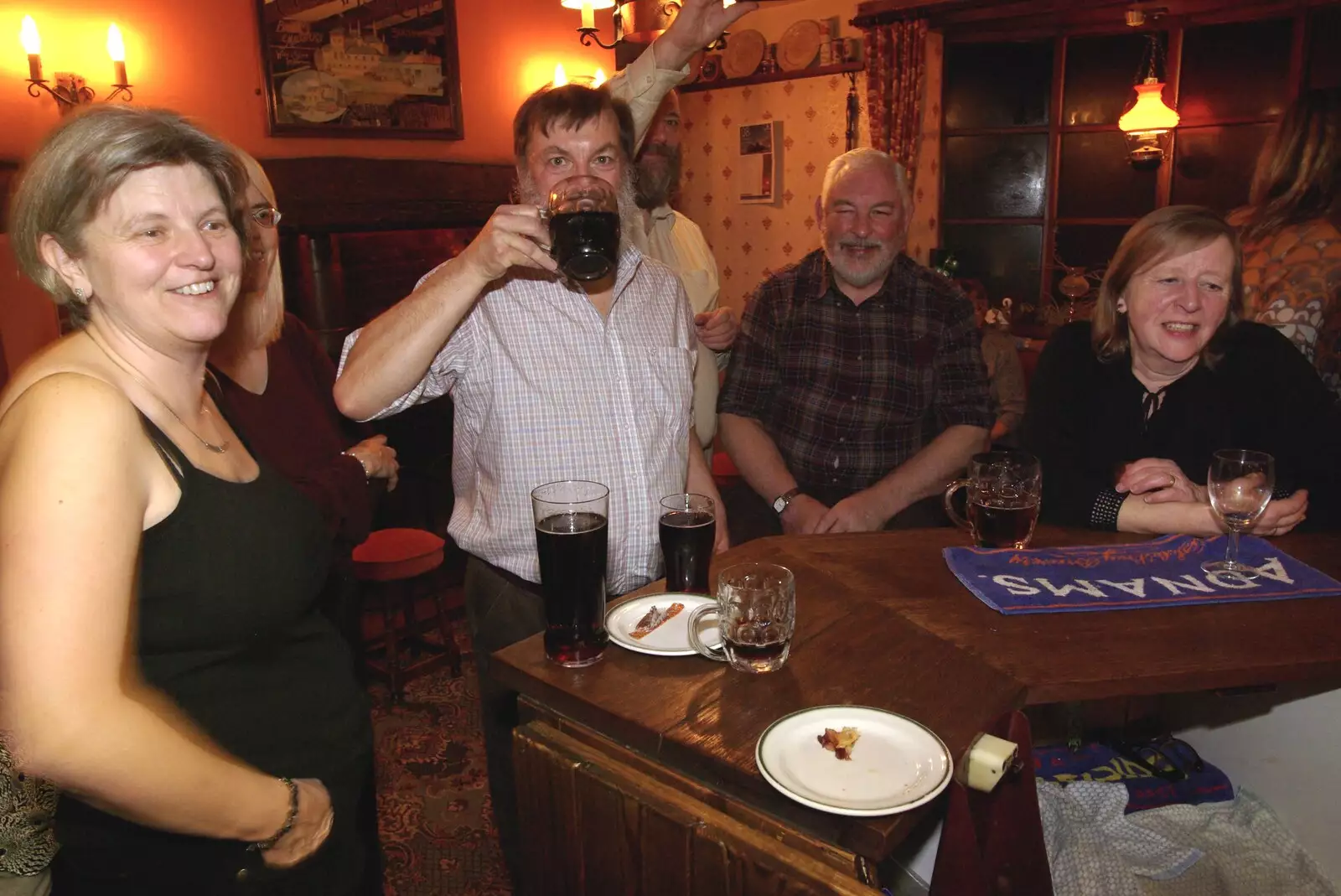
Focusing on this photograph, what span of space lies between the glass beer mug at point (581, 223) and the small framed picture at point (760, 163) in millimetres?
5037

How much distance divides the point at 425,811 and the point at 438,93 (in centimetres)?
365

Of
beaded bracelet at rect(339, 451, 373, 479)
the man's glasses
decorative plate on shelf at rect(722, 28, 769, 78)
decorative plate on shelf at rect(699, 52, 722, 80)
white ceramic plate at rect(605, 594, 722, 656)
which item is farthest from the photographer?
decorative plate on shelf at rect(699, 52, 722, 80)

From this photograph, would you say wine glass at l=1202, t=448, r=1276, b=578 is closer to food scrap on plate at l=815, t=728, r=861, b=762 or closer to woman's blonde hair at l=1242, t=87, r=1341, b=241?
food scrap on plate at l=815, t=728, r=861, b=762

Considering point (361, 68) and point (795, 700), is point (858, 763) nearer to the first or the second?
point (795, 700)

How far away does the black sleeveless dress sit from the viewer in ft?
3.41

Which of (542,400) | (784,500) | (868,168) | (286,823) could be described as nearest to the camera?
(286,823)

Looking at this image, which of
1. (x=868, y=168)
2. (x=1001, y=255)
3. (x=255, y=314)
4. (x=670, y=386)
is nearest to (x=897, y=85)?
(x=1001, y=255)

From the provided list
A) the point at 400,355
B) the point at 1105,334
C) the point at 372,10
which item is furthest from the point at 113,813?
the point at 372,10

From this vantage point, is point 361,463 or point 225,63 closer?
point 361,463

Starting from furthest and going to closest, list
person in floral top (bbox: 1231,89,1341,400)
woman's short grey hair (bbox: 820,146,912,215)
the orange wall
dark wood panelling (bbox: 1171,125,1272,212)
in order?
1. dark wood panelling (bbox: 1171,125,1272,212)
2. the orange wall
3. woman's short grey hair (bbox: 820,146,912,215)
4. person in floral top (bbox: 1231,89,1341,400)

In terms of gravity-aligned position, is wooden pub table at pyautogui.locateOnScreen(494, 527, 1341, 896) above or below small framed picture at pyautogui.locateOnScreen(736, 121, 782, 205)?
below

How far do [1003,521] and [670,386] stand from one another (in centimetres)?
72

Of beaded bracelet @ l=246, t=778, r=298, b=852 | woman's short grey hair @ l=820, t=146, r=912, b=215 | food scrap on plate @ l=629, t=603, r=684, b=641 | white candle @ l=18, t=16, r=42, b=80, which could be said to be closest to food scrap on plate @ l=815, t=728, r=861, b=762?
food scrap on plate @ l=629, t=603, r=684, b=641

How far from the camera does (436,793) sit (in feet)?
8.83
